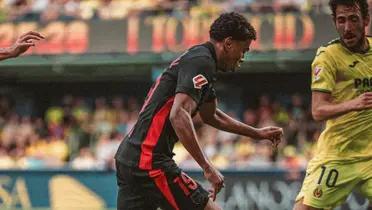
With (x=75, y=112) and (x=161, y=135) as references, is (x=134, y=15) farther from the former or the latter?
(x=161, y=135)

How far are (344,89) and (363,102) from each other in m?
0.59

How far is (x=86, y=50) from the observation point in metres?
22.5

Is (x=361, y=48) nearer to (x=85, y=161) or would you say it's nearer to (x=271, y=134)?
(x=271, y=134)

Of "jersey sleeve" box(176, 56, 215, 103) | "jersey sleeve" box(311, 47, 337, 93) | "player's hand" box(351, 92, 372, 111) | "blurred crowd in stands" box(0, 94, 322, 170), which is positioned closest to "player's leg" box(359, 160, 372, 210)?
"jersey sleeve" box(311, 47, 337, 93)

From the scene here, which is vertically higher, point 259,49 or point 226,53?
point 226,53

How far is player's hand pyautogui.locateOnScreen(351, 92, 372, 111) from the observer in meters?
7.08

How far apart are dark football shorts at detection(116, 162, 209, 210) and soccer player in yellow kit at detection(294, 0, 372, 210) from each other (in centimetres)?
119

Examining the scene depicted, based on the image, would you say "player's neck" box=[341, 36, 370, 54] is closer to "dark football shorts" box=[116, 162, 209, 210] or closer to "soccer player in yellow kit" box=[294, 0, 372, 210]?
"soccer player in yellow kit" box=[294, 0, 372, 210]

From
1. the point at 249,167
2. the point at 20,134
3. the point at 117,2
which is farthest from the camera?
the point at 117,2

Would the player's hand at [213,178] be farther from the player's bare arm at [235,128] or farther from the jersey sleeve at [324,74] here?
the jersey sleeve at [324,74]

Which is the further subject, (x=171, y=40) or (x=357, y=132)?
(x=171, y=40)

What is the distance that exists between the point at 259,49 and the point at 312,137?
3.31 meters

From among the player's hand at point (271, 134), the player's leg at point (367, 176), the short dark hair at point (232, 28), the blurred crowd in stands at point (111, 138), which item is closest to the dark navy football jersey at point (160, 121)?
the short dark hair at point (232, 28)

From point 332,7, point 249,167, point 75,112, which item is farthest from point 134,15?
point 332,7
